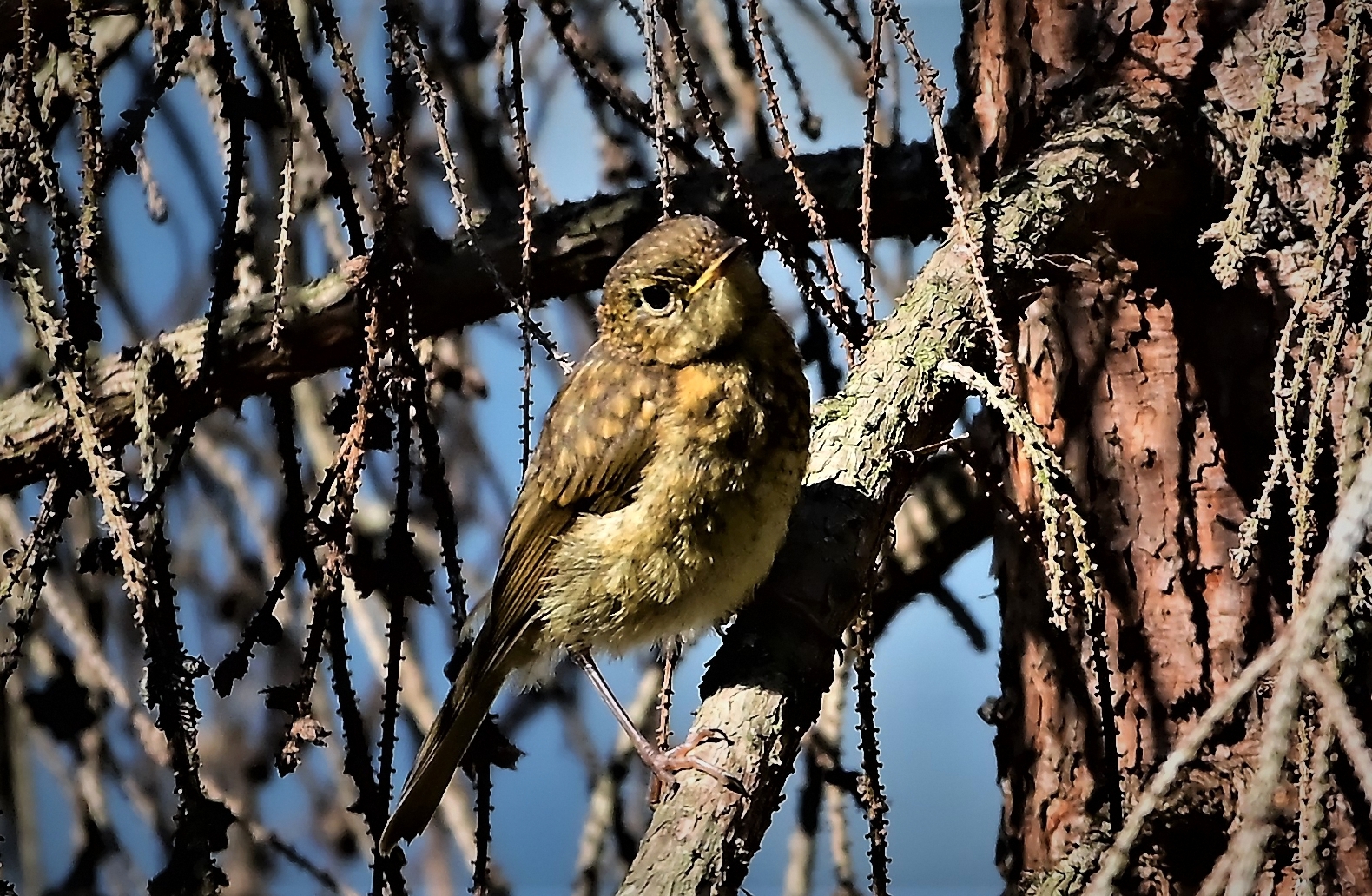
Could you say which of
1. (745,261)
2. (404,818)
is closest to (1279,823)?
(745,261)

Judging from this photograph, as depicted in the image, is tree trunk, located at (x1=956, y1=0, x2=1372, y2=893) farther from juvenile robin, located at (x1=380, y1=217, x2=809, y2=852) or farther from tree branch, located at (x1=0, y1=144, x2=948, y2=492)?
juvenile robin, located at (x1=380, y1=217, x2=809, y2=852)

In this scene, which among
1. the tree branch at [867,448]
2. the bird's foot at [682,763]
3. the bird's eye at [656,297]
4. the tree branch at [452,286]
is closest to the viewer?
the bird's foot at [682,763]

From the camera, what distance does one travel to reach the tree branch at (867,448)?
2.41 m

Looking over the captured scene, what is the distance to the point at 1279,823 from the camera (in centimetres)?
262

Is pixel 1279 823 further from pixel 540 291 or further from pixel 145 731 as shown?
pixel 145 731

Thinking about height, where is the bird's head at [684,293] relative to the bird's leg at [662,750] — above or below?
above

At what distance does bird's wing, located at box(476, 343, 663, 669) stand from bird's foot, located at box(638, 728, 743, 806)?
514mm

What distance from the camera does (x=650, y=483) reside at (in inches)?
116

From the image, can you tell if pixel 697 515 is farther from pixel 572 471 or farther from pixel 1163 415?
pixel 1163 415

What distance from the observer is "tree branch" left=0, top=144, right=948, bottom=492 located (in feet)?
9.47

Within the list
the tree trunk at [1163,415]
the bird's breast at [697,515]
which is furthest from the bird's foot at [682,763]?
the tree trunk at [1163,415]

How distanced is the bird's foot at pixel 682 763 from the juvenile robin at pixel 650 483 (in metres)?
0.01

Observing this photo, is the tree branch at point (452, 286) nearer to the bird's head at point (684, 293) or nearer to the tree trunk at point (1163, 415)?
the bird's head at point (684, 293)

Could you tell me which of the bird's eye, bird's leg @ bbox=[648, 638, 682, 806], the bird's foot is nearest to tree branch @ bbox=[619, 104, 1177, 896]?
the bird's foot
